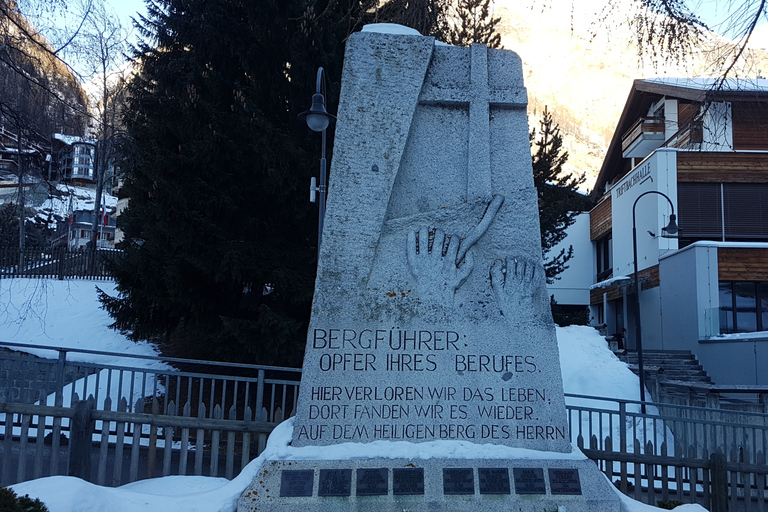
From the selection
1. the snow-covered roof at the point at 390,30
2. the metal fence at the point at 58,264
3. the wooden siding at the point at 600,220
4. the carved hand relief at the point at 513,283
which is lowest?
the carved hand relief at the point at 513,283

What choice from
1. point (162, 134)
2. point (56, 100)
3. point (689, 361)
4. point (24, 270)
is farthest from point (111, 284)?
point (689, 361)

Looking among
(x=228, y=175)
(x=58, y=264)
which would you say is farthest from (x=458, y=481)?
(x=58, y=264)

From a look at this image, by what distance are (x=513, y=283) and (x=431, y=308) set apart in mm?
690

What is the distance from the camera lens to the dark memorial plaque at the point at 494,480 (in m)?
4.47

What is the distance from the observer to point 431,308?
197 inches

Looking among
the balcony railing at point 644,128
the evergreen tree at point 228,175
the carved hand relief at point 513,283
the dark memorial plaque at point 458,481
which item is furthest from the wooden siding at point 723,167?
the dark memorial plaque at point 458,481

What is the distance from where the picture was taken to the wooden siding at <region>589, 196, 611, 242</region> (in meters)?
31.8

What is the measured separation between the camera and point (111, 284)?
2581cm

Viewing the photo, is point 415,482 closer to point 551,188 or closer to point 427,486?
point 427,486

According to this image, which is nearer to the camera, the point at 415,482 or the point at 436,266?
the point at 415,482

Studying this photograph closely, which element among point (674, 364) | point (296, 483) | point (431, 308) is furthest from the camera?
point (674, 364)

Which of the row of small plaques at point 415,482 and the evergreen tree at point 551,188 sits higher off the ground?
the evergreen tree at point 551,188

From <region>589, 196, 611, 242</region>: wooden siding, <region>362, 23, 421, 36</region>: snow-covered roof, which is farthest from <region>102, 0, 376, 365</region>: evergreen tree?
<region>589, 196, 611, 242</region>: wooden siding

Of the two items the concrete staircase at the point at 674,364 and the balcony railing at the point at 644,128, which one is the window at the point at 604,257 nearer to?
the balcony railing at the point at 644,128
